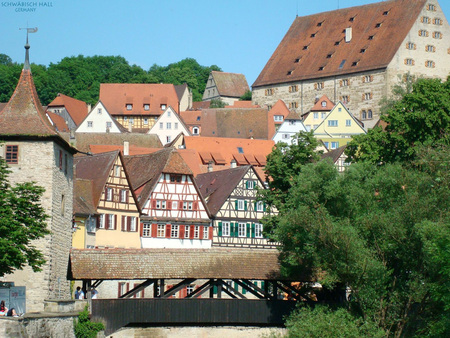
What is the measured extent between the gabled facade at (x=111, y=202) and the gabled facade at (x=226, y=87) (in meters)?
79.2

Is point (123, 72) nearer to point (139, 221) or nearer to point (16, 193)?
point (139, 221)

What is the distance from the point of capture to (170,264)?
3688 cm

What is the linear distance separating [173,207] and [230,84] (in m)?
80.7

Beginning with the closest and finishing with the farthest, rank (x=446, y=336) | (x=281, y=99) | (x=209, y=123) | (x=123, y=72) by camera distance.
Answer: (x=446, y=336), (x=209, y=123), (x=281, y=99), (x=123, y=72)

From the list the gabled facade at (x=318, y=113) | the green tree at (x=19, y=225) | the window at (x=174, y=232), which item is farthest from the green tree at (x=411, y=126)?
the gabled facade at (x=318, y=113)

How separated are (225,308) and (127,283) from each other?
993 cm

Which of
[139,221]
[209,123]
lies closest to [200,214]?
[139,221]

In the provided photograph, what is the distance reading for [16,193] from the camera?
3209 centimetres

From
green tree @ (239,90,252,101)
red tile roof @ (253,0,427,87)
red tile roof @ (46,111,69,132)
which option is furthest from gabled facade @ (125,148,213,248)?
green tree @ (239,90,252,101)

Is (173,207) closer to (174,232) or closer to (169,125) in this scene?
(174,232)

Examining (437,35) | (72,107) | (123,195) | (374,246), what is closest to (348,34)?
(437,35)

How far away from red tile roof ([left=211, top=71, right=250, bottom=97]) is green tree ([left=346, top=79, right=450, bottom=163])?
7856 centimetres

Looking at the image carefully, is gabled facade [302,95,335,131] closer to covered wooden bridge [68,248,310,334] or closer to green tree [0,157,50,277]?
covered wooden bridge [68,248,310,334]

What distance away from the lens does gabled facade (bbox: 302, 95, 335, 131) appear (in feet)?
311
